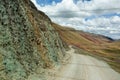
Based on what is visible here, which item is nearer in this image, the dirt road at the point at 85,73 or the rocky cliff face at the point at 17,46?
the rocky cliff face at the point at 17,46

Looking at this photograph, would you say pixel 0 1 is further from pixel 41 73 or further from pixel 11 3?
pixel 41 73

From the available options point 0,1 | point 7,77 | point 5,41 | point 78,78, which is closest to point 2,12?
point 0,1

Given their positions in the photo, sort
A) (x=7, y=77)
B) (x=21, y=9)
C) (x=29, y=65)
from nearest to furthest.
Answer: (x=7, y=77) < (x=29, y=65) < (x=21, y=9)

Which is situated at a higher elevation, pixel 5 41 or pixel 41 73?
pixel 5 41

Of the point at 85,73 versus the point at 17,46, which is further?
the point at 85,73

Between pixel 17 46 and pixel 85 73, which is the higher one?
pixel 17 46

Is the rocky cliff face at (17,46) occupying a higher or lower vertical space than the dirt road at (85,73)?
higher

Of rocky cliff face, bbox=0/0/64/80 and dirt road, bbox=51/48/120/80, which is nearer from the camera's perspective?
rocky cliff face, bbox=0/0/64/80

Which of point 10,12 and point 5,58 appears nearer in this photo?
point 5,58

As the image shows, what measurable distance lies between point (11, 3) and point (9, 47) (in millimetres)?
7055

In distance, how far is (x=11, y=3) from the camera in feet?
98.9

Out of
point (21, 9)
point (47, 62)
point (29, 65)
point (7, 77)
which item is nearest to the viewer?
point (7, 77)

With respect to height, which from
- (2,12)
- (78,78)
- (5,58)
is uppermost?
(2,12)

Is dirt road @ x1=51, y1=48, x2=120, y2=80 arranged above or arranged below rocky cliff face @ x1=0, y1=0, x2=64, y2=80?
below
